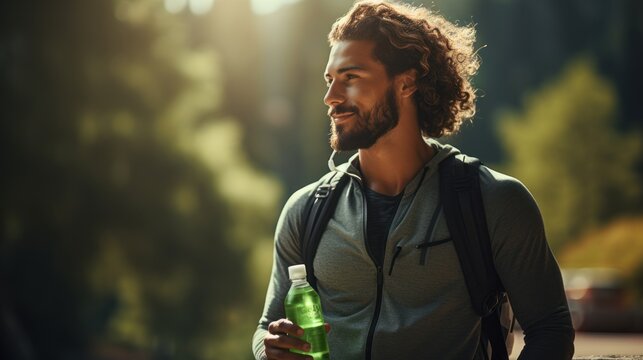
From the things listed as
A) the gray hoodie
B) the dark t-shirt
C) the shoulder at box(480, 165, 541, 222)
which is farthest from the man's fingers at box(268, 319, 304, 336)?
the shoulder at box(480, 165, 541, 222)

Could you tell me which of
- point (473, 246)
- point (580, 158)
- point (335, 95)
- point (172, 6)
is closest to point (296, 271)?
point (473, 246)

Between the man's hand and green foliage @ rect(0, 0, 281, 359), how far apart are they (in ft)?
50.5

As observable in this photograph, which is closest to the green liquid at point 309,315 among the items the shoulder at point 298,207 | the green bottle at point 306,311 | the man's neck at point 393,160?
the green bottle at point 306,311

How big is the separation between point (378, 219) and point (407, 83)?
48 centimetres

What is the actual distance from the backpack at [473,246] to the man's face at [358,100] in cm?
24

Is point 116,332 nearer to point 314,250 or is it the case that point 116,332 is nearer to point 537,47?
point 314,250

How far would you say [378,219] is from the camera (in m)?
3.23

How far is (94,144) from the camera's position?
20.1m

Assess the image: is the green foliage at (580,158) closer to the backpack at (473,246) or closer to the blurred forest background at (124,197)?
the blurred forest background at (124,197)

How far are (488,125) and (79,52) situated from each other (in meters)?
41.5

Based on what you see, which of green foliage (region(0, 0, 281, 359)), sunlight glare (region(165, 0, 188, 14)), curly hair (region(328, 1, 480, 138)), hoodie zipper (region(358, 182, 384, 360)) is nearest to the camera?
hoodie zipper (region(358, 182, 384, 360))

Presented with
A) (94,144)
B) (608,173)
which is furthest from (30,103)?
(608,173)

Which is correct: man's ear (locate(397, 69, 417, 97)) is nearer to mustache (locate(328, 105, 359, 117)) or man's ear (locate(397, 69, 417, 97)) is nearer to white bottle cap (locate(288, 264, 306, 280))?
mustache (locate(328, 105, 359, 117))

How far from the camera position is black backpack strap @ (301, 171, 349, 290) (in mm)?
3227
